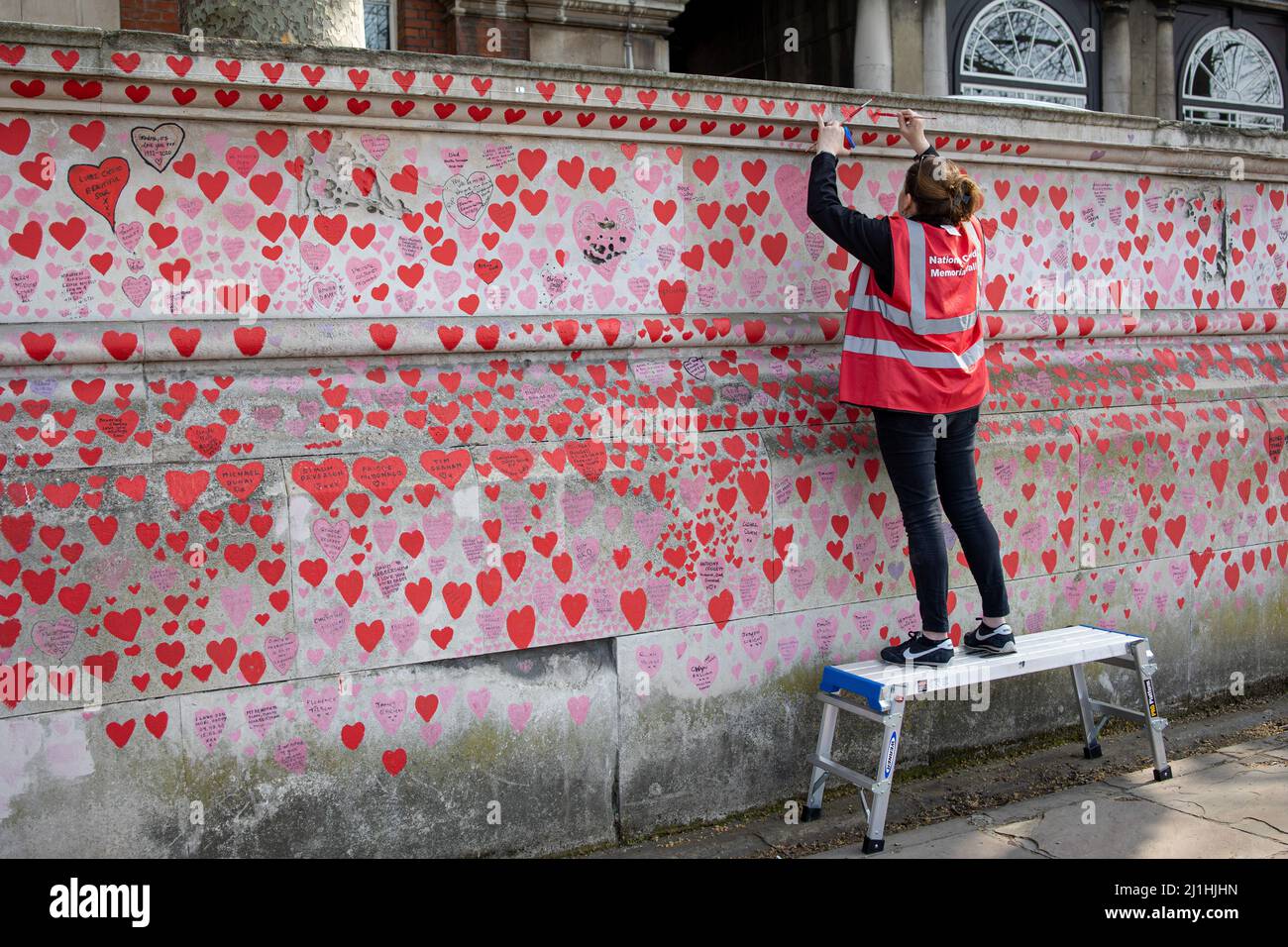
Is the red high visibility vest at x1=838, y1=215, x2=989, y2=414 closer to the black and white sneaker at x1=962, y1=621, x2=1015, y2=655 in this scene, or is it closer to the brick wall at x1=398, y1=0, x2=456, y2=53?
the black and white sneaker at x1=962, y1=621, x2=1015, y2=655

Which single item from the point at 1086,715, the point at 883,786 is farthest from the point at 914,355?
the point at 1086,715

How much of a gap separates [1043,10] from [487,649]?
14150 millimetres

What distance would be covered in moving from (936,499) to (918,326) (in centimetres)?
59

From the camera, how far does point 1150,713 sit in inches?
170

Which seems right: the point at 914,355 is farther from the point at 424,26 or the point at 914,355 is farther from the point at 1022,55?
the point at 1022,55

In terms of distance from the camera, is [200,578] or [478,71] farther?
[478,71]

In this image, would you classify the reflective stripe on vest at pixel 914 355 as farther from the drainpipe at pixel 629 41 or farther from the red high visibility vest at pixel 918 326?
the drainpipe at pixel 629 41

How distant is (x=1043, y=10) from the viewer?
49.1 ft

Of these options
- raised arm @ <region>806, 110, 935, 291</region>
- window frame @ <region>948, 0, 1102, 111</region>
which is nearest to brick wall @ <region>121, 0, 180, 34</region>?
raised arm @ <region>806, 110, 935, 291</region>

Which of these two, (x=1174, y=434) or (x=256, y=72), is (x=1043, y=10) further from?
(x=256, y=72)

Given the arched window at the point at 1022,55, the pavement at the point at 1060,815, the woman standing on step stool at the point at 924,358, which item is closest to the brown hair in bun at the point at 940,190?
the woman standing on step stool at the point at 924,358

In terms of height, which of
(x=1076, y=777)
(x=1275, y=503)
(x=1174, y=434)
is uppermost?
(x=1174, y=434)
